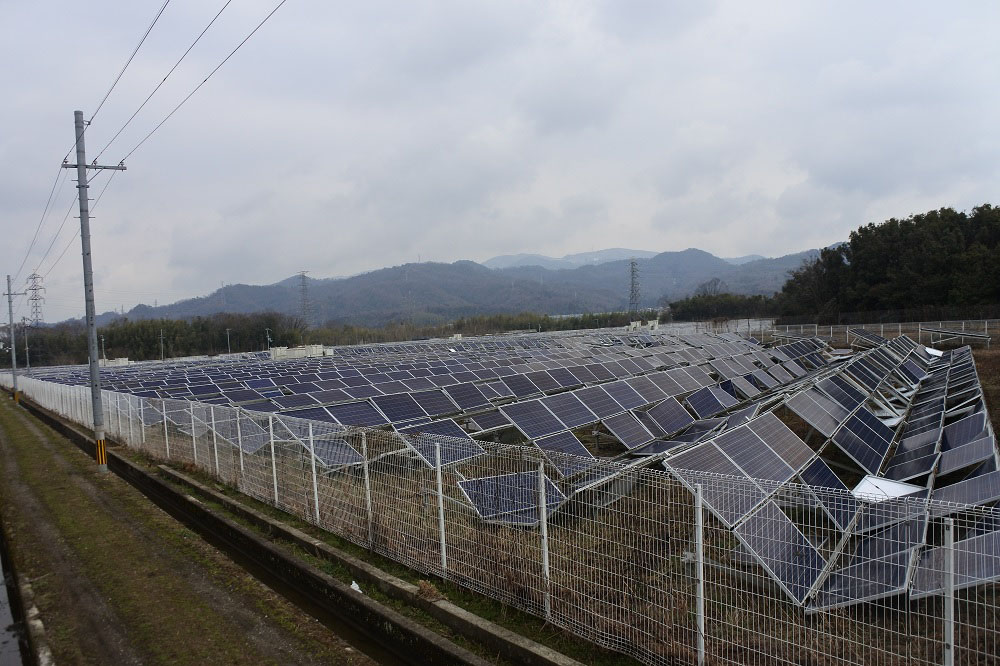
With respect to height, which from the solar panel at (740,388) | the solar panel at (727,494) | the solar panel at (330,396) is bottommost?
the solar panel at (740,388)

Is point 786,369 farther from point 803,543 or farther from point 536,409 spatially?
point 803,543

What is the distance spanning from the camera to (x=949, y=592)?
135 inches

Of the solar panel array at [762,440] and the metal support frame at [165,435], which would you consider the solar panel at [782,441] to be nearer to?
the solar panel array at [762,440]

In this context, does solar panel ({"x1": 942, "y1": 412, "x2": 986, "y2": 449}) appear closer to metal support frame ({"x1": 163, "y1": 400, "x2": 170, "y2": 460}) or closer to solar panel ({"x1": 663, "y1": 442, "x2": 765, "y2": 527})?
solar panel ({"x1": 663, "y1": 442, "x2": 765, "y2": 527})

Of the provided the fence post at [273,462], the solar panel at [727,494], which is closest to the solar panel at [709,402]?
the solar panel at [727,494]

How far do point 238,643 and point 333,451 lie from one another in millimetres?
3141

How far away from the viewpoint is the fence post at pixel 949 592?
3.36 metres

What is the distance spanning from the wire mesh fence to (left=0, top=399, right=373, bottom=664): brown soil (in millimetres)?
1495

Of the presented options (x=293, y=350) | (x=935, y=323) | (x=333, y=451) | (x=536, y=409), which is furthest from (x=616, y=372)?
(x=293, y=350)

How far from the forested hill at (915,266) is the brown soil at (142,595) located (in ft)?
209

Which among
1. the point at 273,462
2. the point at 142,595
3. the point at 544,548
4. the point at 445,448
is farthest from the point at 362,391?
the point at 544,548

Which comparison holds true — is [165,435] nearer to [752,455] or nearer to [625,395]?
[625,395]

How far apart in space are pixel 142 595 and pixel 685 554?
6.34 metres

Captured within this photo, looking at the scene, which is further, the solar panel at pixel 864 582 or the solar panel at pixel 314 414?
the solar panel at pixel 314 414
